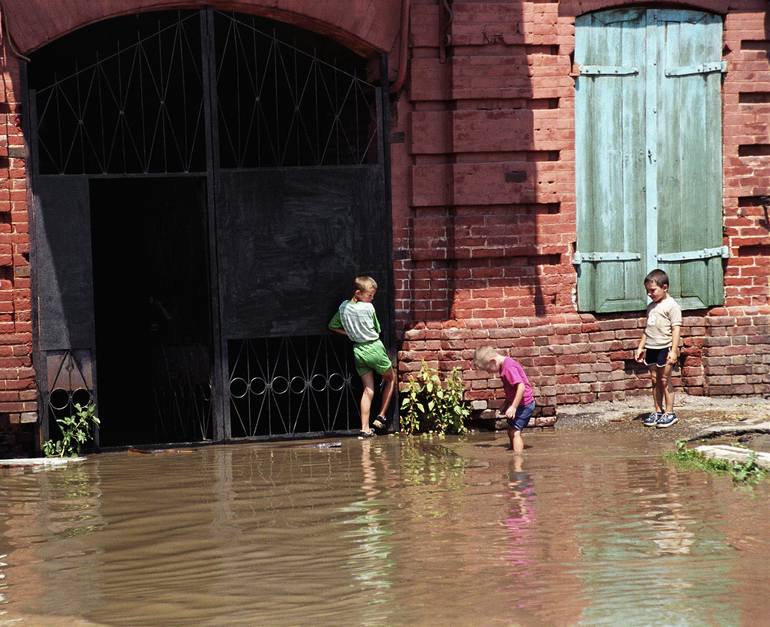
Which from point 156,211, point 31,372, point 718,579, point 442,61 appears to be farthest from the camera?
point 156,211

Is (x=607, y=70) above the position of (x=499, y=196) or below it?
above

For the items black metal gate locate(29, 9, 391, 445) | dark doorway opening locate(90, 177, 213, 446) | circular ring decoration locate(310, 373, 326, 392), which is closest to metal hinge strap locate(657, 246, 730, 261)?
black metal gate locate(29, 9, 391, 445)

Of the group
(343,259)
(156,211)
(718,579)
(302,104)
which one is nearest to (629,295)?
(343,259)

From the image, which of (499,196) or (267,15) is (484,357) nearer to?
(499,196)

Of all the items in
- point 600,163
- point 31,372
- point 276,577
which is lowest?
point 276,577

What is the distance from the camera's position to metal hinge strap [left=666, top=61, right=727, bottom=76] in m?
11.2

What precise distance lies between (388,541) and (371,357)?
4.02 metres

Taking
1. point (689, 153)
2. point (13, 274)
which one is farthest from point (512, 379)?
point (13, 274)

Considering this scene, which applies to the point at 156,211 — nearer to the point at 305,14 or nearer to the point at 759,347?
the point at 305,14

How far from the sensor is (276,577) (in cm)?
607

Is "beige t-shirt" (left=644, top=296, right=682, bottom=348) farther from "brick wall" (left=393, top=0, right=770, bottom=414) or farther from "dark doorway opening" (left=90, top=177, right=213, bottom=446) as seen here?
"dark doorway opening" (left=90, top=177, right=213, bottom=446)

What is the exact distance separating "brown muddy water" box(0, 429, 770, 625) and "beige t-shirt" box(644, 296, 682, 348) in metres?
1.23

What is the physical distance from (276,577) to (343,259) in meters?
5.07

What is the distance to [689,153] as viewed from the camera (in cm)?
1135
